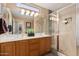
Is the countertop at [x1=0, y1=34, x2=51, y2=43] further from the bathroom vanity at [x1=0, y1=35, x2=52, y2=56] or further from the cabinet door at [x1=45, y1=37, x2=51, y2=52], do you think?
the cabinet door at [x1=45, y1=37, x2=51, y2=52]

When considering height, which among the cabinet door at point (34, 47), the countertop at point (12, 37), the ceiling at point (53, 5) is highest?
the ceiling at point (53, 5)

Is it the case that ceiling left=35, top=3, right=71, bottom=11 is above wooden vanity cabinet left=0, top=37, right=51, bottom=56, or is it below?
above

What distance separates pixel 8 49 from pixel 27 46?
263mm

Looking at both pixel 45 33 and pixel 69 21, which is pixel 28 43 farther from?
pixel 69 21

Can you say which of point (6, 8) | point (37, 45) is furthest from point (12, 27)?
point (37, 45)

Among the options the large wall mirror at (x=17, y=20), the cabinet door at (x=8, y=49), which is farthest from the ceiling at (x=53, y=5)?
the cabinet door at (x=8, y=49)

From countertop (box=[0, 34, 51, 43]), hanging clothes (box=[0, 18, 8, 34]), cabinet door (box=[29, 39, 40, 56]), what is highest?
hanging clothes (box=[0, 18, 8, 34])

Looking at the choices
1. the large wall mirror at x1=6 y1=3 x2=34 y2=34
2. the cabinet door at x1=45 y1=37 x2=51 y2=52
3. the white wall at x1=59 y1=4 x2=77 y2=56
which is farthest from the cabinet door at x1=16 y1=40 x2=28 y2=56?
the white wall at x1=59 y1=4 x2=77 y2=56

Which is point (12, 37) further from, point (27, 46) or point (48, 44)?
point (48, 44)

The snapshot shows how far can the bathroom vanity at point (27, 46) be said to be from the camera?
4.69 ft

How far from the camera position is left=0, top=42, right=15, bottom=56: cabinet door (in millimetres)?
1409

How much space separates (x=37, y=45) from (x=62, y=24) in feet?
1.57

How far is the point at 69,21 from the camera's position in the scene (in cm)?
150

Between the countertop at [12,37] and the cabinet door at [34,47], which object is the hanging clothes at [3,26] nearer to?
the countertop at [12,37]
